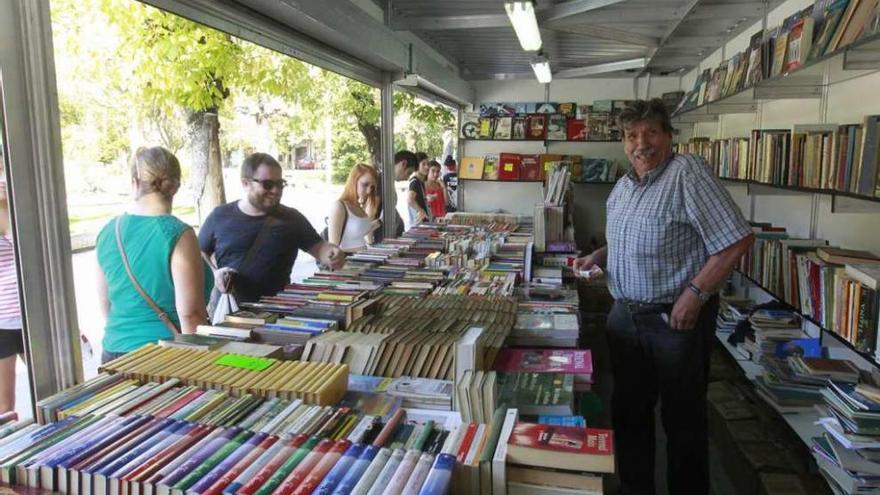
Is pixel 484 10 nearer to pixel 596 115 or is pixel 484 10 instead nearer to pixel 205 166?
pixel 205 166

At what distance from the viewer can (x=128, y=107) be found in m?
3.76

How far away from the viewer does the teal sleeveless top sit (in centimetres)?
204

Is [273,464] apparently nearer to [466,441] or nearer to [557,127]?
[466,441]

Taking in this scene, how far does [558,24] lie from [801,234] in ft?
7.46

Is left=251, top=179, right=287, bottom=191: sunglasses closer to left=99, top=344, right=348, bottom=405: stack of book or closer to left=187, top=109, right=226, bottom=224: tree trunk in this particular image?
left=99, top=344, right=348, bottom=405: stack of book

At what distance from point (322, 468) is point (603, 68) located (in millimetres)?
6799

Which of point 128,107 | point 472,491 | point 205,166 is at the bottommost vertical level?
point 472,491

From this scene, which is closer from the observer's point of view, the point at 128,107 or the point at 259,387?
the point at 259,387

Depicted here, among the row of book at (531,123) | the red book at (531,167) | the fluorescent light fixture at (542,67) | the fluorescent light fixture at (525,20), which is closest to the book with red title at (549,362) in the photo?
the fluorescent light fixture at (525,20)

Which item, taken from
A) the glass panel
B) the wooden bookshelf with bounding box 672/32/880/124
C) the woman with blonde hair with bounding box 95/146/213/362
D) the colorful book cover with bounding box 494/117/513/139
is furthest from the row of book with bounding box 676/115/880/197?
the colorful book cover with bounding box 494/117/513/139

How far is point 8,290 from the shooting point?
1.87 m

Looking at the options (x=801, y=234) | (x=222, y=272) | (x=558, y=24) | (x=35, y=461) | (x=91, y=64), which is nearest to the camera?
(x=35, y=461)

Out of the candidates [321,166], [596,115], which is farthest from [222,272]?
[596,115]

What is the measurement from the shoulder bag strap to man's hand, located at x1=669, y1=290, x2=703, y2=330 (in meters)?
1.85
